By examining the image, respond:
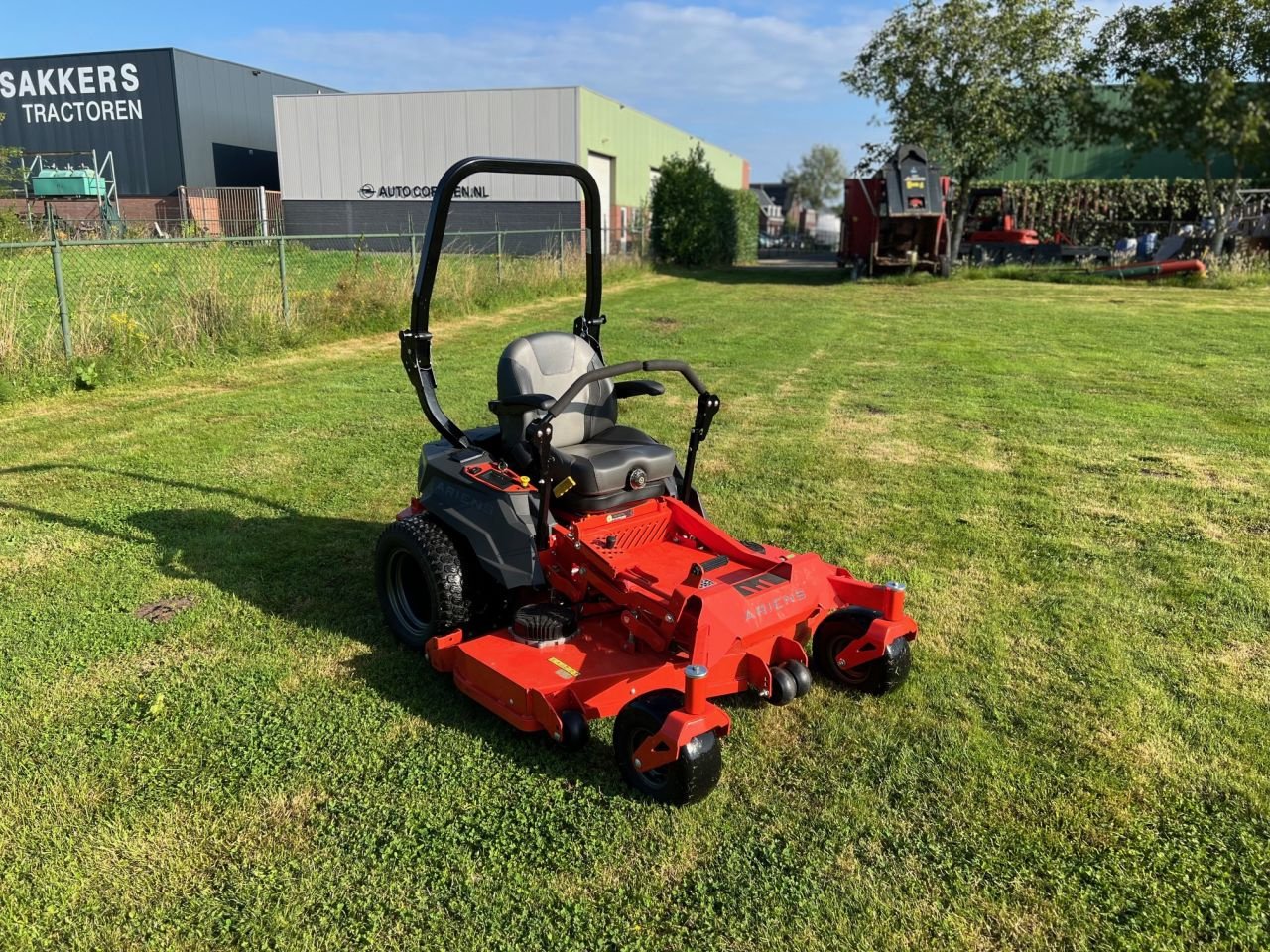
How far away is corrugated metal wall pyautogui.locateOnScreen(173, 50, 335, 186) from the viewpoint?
35562 millimetres

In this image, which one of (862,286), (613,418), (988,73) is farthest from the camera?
(988,73)

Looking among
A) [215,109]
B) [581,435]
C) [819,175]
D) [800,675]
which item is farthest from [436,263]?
[819,175]

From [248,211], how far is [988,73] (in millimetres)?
27687

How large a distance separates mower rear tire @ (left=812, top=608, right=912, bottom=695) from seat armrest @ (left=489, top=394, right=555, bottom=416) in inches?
57.7

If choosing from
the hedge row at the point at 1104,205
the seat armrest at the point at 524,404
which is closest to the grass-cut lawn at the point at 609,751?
the seat armrest at the point at 524,404

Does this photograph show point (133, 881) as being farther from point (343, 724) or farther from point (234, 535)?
point (234, 535)

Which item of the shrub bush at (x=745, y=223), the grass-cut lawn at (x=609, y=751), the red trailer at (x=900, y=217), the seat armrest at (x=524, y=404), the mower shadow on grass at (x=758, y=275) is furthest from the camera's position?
the shrub bush at (x=745, y=223)

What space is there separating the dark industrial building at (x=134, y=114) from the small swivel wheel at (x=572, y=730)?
39032 millimetres

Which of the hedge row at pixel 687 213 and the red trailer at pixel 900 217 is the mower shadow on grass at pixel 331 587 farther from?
the hedge row at pixel 687 213

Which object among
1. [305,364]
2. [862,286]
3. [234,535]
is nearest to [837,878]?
[234,535]

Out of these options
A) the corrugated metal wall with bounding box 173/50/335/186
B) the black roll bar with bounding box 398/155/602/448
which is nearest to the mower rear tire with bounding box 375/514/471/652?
the black roll bar with bounding box 398/155/602/448

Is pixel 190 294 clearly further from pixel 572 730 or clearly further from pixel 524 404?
pixel 572 730

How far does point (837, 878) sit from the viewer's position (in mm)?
2605

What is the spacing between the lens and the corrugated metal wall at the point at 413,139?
101 ft
